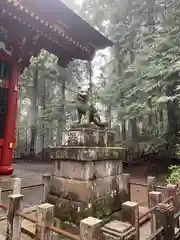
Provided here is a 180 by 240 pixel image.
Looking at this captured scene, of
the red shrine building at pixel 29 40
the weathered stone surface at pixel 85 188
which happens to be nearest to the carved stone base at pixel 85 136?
the weathered stone surface at pixel 85 188

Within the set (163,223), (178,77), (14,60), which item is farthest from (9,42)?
(163,223)

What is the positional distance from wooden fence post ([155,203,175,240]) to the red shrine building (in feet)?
19.2

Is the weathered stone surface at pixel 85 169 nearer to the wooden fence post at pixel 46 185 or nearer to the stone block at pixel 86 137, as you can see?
the wooden fence post at pixel 46 185

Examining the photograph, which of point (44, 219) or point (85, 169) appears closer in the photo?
point (44, 219)

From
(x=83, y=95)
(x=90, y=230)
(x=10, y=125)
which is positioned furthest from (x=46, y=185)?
(x=10, y=125)

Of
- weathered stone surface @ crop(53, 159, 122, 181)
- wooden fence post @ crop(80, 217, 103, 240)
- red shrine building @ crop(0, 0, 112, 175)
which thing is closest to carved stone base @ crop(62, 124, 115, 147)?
weathered stone surface @ crop(53, 159, 122, 181)

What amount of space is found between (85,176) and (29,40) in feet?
20.4

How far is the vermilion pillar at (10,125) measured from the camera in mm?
8991

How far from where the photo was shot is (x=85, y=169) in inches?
184

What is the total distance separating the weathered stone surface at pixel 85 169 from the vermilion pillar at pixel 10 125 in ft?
14.8

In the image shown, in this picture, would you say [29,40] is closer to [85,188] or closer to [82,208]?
[85,188]

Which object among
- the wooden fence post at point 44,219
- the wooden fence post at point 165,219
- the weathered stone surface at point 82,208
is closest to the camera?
the wooden fence post at point 44,219

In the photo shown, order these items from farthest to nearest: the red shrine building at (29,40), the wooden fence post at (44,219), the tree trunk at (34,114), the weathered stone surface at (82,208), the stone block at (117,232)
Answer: the tree trunk at (34,114) → the red shrine building at (29,40) → the weathered stone surface at (82,208) → the wooden fence post at (44,219) → the stone block at (117,232)

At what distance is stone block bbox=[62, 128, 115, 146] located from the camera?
4948mm
